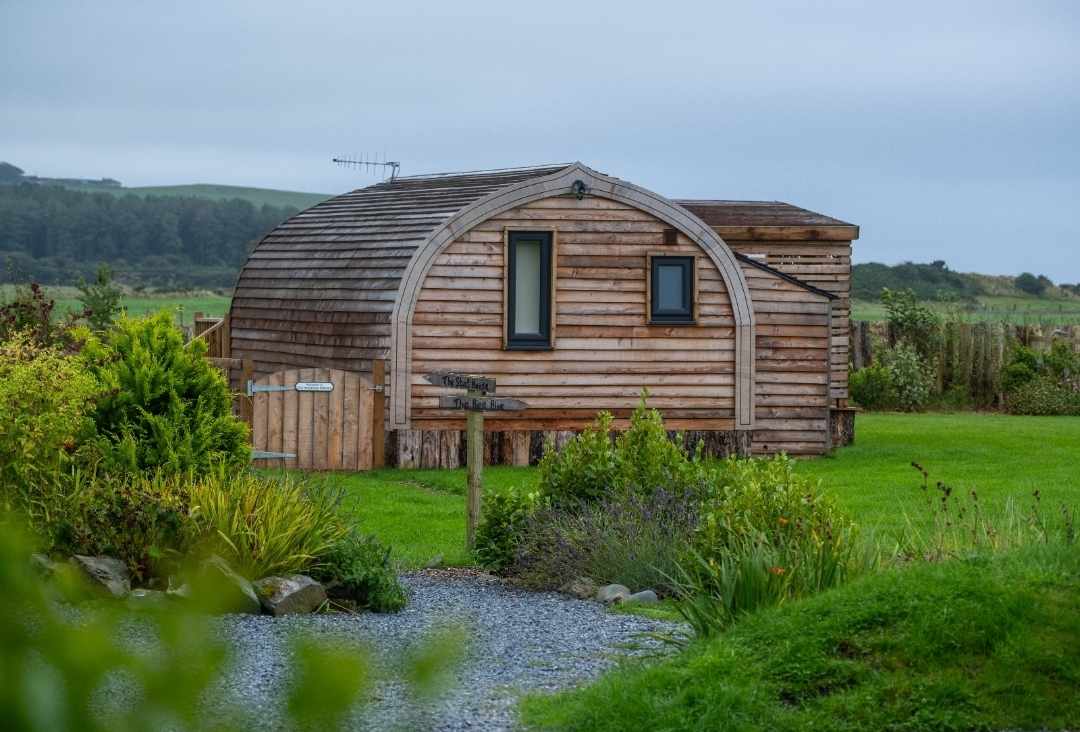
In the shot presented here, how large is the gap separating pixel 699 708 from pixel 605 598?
372 cm

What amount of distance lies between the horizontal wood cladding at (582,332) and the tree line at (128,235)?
5592cm

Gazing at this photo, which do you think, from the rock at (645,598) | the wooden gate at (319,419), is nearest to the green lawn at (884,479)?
the wooden gate at (319,419)

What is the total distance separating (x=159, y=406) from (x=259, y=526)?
1888mm

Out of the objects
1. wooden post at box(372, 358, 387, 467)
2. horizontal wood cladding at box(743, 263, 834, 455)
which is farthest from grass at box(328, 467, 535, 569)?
horizontal wood cladding at box(743, 263, 834, 455)

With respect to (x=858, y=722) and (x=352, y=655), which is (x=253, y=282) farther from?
(x=352, y=655)

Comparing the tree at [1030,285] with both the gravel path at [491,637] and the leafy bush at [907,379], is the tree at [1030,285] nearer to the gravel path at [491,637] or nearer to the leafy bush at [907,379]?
the leafy bush at [907,379]

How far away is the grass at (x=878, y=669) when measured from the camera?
6285 mm

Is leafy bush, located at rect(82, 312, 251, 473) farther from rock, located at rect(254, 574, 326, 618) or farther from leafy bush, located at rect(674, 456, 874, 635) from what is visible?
leafy bush, located at rect(674, 456, 874, 635)

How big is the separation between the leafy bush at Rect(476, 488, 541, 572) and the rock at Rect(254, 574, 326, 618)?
7.51ft

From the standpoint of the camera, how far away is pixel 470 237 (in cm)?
2086

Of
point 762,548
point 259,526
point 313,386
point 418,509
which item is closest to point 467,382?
point 259,526

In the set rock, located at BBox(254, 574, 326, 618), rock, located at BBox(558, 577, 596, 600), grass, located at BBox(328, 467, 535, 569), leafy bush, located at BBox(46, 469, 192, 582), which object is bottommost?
grass, located at BBox(328, 467, 535, 569)

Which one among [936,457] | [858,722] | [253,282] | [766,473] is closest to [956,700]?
[858,722]

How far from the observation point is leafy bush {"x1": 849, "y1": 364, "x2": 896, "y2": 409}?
33.3m
